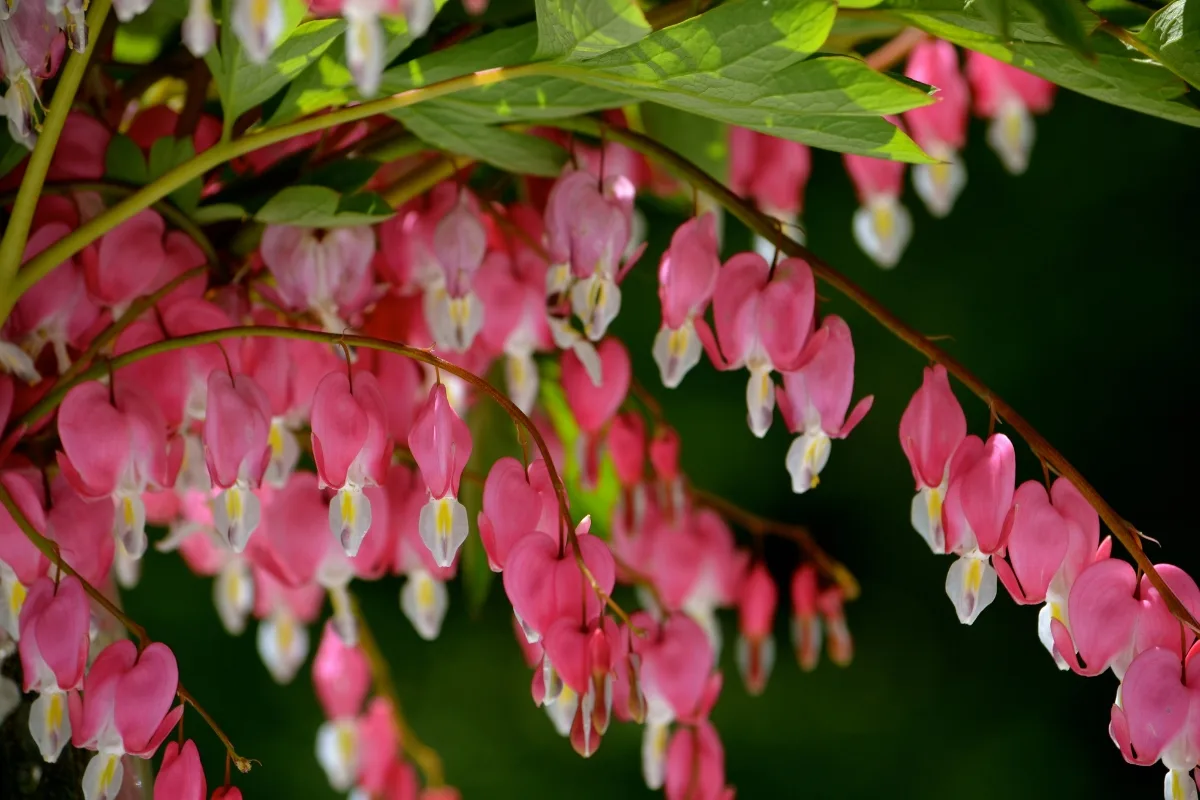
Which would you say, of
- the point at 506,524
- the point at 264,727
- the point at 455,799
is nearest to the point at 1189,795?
the point at 506,524

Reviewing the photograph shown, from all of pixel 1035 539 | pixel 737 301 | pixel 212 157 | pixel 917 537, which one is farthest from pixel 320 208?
pixel 917 537

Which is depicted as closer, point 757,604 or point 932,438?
point 932,438

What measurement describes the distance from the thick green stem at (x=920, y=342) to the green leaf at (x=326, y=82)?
10 cm

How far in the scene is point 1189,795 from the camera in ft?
1.33

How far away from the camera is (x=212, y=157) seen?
0.43 meters

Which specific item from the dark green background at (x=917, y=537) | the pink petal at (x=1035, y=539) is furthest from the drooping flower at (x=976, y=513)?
the dark green background at (x=917, y=537)

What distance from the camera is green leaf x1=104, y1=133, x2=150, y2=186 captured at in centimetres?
46

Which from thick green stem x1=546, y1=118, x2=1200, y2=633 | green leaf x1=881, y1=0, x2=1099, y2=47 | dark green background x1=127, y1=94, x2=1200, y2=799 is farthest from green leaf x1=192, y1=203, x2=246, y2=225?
dark green background x1=127, y1=94, x2=1200, y2=799

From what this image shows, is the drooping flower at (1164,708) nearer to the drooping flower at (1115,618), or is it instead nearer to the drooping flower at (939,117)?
the drooping flower at (1115,618)

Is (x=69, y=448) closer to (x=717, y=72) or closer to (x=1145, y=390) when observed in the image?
(x=717, y=72)

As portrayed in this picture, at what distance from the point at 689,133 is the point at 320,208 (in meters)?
0.22

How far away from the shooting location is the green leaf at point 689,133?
617 mm

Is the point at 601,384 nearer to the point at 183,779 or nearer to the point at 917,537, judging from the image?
the point at 183,779

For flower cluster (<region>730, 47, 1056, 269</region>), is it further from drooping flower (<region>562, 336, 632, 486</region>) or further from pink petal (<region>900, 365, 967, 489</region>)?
pink petal (<region>900, 365, 967, 489</region>)
